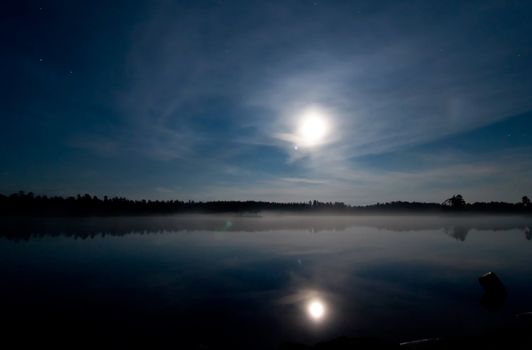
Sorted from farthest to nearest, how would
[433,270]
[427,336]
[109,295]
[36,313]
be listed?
[433,270] → [109,295] → [36,313] → [427,336]

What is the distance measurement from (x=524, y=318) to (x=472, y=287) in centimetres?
915

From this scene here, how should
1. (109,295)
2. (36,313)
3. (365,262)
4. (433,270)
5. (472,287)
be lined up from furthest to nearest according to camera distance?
(365,262) → (433,270) → (472,287) → (109,295) → (36,313)

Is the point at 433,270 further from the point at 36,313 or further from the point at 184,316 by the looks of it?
the point at 36,313

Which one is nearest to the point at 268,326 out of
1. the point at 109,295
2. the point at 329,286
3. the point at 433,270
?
the point at 329,286

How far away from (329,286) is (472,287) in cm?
1304

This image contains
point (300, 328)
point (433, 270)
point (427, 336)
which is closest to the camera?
point (427, 336)

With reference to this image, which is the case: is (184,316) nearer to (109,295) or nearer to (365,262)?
(109,295)

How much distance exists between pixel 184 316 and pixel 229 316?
2940 mm

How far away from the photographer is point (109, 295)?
23875mm

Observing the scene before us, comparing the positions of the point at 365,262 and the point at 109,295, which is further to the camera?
the point at 365,262

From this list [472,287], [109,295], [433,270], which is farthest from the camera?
[433,270]

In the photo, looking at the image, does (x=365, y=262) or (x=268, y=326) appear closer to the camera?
(x=268, y=326)

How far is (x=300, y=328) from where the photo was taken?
690 inches

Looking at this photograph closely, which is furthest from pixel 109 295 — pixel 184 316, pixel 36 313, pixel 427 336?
pixel 427 336
